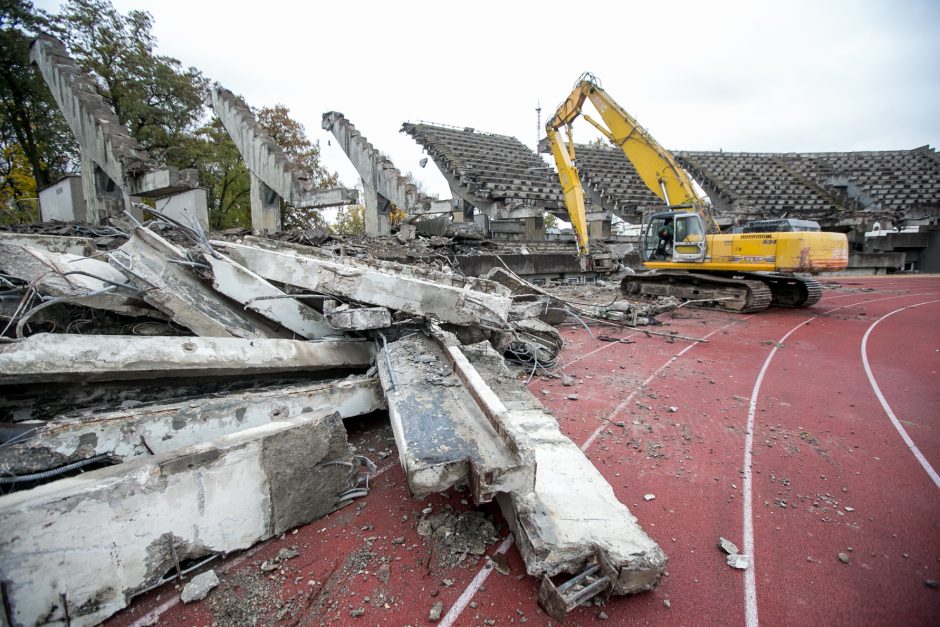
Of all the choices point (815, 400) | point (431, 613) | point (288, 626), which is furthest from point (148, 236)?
point (815, 400)

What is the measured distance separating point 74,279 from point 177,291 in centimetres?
73

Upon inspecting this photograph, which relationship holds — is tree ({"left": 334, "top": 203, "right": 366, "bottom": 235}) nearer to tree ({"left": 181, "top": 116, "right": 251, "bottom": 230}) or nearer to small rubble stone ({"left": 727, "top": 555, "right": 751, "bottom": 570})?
tree ({"left": 181, "top": 116, "right": 251, "bottom": 230})

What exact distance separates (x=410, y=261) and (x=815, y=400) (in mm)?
8503

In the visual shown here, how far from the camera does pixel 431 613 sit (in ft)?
7.00

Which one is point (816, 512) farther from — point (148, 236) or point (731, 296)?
point (731, 296)

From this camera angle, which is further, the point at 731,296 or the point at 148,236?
the point at 731,296

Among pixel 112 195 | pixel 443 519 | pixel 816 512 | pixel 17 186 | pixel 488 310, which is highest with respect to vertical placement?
pixel 17 186

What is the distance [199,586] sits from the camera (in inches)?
86.7

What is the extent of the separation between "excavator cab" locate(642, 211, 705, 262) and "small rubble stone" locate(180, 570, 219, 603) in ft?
36.9

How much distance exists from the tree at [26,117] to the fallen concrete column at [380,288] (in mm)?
18035

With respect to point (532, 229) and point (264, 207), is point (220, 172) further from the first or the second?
point (532, 229)

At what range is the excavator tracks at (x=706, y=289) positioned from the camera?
9773 mm

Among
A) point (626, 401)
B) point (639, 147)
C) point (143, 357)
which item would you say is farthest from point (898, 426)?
point (639, 147)

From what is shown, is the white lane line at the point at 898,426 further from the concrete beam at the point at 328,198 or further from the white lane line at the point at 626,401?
the concrete beam at the point at 328,198
